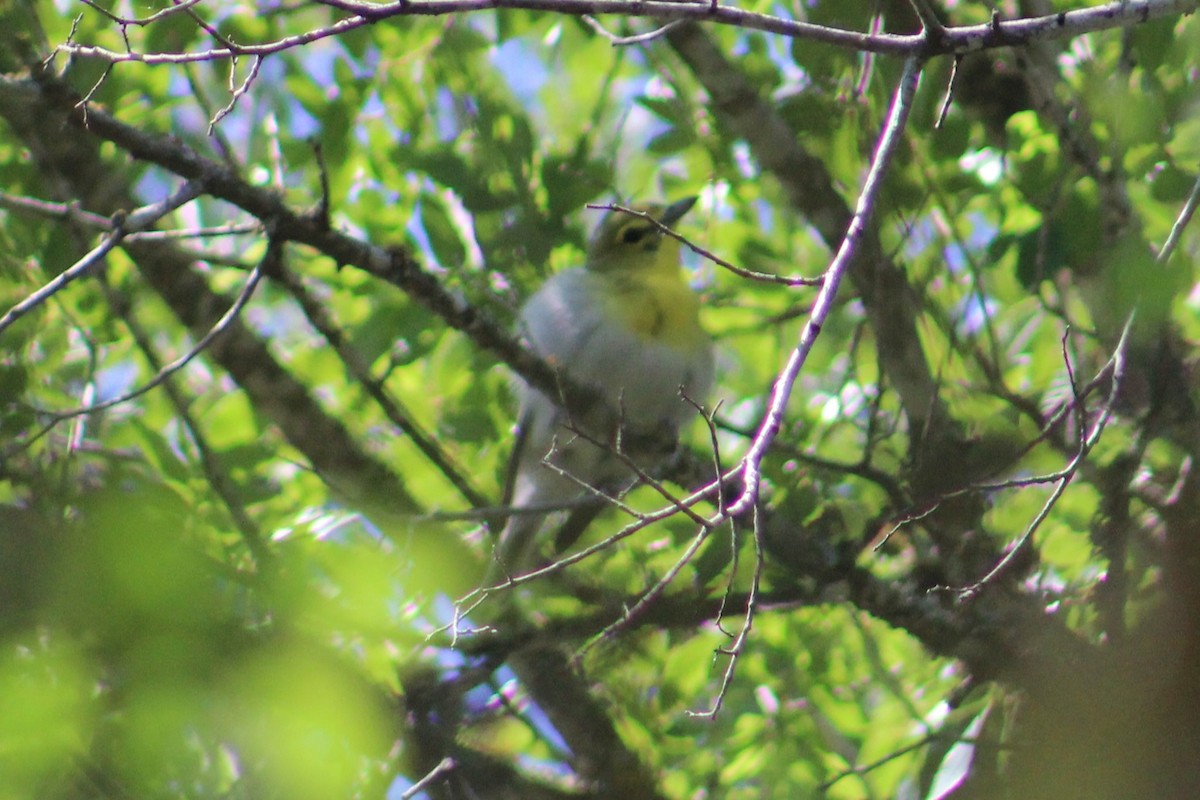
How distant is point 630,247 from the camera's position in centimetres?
636

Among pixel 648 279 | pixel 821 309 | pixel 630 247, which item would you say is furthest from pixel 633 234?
pixel 821 309

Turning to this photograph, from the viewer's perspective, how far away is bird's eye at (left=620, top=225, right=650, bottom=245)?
633cm

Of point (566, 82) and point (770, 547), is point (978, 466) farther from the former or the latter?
point (566, 82)

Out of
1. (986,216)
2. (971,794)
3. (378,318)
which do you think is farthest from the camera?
(986,216)

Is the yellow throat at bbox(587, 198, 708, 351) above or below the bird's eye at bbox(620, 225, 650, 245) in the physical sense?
below

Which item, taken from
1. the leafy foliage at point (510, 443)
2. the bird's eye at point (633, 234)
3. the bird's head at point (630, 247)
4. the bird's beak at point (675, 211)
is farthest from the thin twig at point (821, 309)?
the bird's eye at point (633, 234)

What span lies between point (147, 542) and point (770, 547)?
204 centimetres

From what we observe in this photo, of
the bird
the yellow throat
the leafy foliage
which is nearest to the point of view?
the leafy foliage

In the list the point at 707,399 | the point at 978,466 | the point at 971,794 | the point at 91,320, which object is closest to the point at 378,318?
the point at 91,320

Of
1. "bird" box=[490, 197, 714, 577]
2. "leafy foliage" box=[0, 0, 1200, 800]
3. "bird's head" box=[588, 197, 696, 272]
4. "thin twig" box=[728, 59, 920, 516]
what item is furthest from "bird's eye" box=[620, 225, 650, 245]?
"thin twig" box=[728, 59, 920, 516]

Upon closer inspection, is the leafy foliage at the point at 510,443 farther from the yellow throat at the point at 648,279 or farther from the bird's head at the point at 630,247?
the bird's head at the point at 630,247

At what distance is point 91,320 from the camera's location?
5.39 metres

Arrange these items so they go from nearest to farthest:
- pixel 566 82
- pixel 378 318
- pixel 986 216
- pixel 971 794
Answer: pixel 971 794
pixel 378 318
pixel 986 216
pixel 566 82

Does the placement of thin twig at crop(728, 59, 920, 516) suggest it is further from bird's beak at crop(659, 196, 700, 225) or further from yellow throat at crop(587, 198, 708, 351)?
bird's beak at crop(659, 196, 700, 225)
